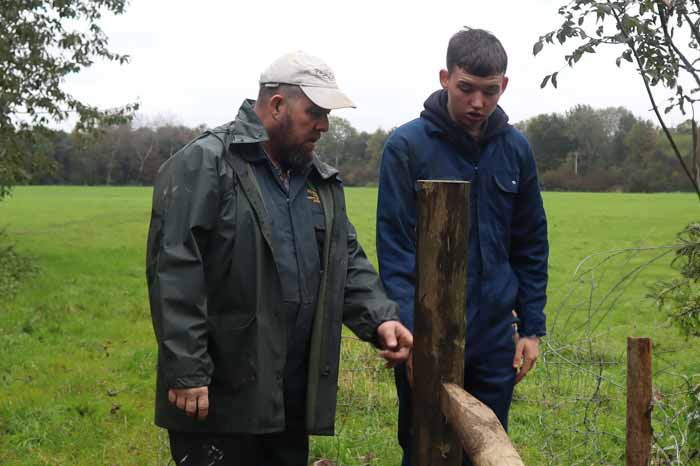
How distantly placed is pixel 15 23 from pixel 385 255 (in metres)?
12.4

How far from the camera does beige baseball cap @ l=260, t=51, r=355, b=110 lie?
296 centimetres

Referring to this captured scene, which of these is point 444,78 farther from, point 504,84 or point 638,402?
point 638,402

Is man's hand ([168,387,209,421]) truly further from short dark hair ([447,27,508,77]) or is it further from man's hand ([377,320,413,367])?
short dark hair ([447,27,508,77])

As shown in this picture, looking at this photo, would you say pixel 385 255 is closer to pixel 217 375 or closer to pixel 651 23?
pixel 217 375

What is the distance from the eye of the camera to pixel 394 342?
9.62ft

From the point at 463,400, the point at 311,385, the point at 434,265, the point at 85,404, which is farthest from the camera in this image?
the point at 85,404

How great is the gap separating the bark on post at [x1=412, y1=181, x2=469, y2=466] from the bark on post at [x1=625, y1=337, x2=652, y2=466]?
546 millimetres

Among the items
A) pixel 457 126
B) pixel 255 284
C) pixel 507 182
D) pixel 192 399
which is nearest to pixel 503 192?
pixel 507 182

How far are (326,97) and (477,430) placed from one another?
4.46 ft

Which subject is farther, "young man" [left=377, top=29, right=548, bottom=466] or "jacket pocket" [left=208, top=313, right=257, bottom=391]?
"young man" [left=377, top=29, right=548, bottom=466]

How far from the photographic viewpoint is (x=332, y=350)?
3.12m

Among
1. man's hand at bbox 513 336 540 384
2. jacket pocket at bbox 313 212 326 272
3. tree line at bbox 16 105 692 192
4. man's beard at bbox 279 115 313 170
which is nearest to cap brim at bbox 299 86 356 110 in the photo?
man's beard at bbox 279 115 313 170

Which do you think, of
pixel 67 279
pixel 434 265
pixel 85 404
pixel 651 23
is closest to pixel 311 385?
pixel 434 265

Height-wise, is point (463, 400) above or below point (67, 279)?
above
